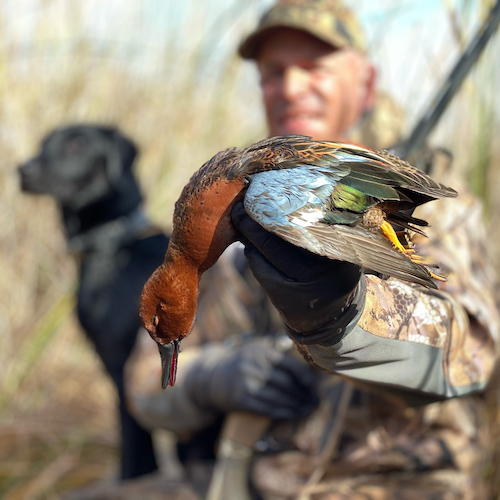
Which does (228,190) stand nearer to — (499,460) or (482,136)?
(499,460)

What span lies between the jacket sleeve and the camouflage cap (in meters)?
1.22

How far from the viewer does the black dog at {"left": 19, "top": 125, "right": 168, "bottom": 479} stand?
10.2 ft

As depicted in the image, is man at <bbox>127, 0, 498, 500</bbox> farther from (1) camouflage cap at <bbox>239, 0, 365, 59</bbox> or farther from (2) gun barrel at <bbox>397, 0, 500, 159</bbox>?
(2) gun barrel at <bbox>397, 0, 500, 159</bbox>

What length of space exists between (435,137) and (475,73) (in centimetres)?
56

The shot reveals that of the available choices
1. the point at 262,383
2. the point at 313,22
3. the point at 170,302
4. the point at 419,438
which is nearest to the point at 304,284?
the point at 170,302

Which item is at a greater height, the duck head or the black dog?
the duck head

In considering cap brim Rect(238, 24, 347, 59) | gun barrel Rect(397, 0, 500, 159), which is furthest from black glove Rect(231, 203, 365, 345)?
cap brim Rect(238, 24, 347, 59)

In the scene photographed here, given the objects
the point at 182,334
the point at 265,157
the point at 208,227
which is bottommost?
the point at 182,334

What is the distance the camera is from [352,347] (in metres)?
1.07

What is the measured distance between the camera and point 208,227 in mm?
1025

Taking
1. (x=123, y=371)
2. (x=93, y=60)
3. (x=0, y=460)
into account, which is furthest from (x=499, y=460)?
(x=93, y=60)

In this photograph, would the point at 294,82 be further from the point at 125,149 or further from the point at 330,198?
the point at 330,198

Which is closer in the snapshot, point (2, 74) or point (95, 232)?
point (95, 232)

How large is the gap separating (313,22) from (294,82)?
275 millimetres
